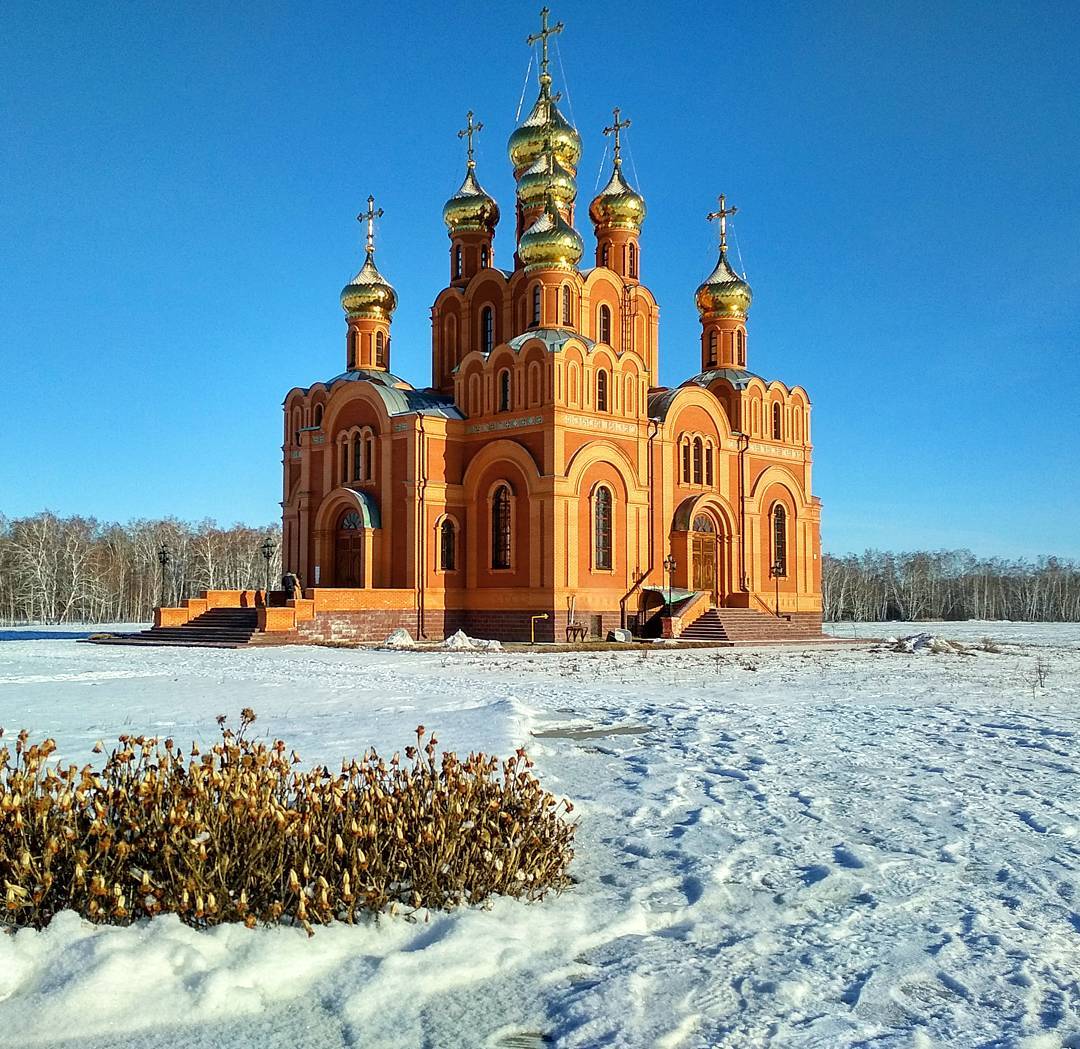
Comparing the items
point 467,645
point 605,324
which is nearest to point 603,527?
point 467,645

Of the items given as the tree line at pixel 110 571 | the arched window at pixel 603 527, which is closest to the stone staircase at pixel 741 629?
the arched window at pixel 603 527

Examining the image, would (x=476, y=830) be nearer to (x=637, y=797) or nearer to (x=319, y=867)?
(x=319, y=867)

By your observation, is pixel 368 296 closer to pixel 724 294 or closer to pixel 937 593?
pixel 724 294

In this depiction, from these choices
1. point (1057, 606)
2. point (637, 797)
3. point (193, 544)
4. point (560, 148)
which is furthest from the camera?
point (1057, 606)

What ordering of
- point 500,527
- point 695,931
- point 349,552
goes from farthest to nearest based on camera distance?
point 349,552
point 500,527
point 695,931

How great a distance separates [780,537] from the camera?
34875 mm

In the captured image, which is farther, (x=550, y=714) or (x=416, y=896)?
(x=550, y=714)

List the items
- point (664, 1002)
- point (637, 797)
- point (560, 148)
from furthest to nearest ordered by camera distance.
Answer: point (560, 148) < point (637, 797) < point (664, 1002)

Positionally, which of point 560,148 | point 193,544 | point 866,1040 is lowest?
point 866,1040

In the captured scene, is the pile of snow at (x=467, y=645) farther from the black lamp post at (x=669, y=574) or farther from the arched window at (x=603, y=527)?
the black lamp post at (x=669, y=574)

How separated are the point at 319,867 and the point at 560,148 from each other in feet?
102

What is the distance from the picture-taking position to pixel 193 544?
2520 inches

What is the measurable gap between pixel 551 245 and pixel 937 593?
59412mm

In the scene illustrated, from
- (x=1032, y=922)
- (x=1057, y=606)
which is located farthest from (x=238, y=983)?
(x=1057, y=606)
